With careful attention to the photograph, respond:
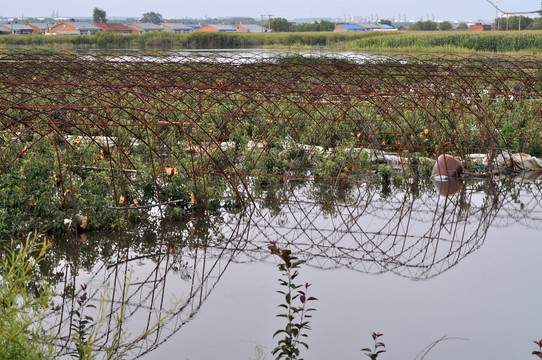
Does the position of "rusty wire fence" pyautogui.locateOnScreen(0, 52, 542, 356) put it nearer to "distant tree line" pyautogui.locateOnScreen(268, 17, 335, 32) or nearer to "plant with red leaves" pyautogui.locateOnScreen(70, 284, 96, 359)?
"plant with red leaves" pyautogui.locateOnScreen(70, 284, 96, 359)

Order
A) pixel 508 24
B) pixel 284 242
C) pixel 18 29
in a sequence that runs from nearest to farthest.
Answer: pixel 284 242
pixel 508 24
pixel 18 29

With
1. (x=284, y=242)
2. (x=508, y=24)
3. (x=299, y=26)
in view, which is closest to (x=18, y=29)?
(x=299, y=26)

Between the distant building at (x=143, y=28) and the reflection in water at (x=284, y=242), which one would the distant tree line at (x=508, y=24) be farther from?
the reflection in water at (x=284, y=242)

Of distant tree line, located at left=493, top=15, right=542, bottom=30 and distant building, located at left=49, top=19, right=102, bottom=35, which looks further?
distant building, located at left=49, top=19, right=102, bottom=35

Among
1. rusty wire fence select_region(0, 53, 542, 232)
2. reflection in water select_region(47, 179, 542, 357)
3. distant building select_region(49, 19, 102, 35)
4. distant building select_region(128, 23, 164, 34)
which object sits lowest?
reflection in water select_region(47, 179, 542, 357)

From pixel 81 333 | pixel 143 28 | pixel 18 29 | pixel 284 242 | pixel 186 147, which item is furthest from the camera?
pixel 143 28

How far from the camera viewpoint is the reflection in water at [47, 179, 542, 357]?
21.0 feet

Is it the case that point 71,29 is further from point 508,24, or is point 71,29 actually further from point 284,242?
point 284,242

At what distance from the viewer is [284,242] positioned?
8.38 meters

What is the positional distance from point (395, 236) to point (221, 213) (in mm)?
2383

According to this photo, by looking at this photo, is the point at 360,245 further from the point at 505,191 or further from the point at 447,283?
the point at 505,191

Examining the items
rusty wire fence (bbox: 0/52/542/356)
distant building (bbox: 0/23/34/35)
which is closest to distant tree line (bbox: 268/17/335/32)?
distant building (bbox: 0/23/34/35)

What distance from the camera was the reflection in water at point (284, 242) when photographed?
6.40m

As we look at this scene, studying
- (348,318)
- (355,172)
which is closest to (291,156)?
(355,172)
